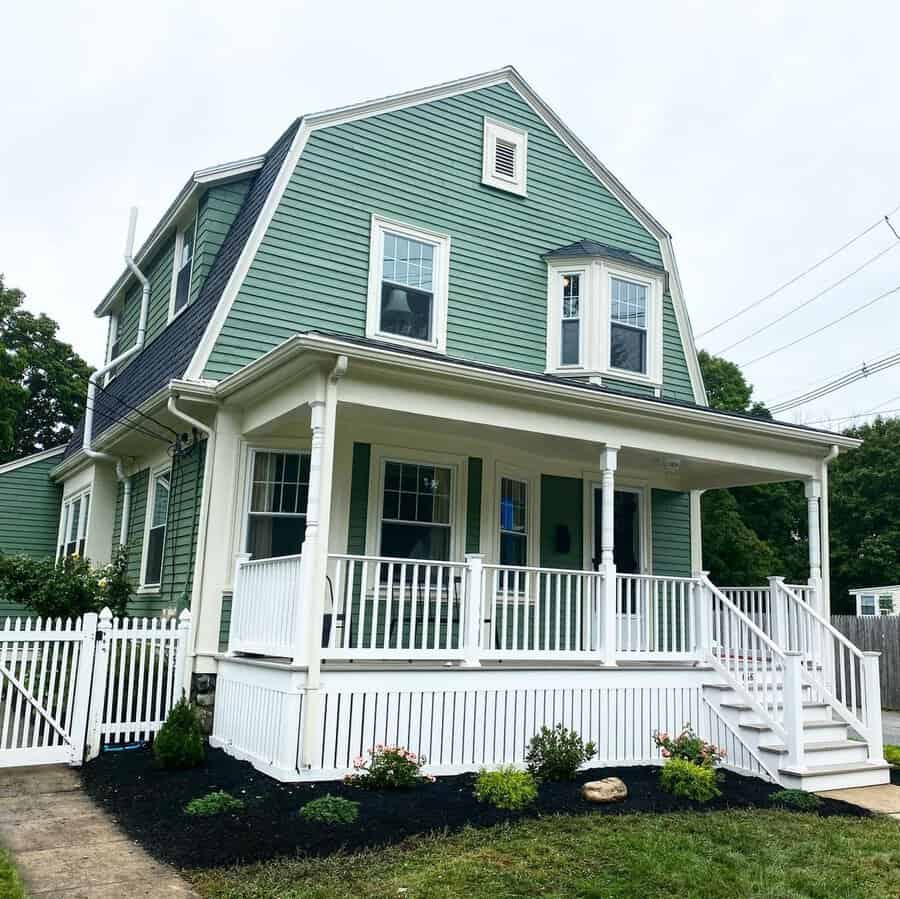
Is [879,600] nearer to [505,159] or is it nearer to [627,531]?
[627,531]

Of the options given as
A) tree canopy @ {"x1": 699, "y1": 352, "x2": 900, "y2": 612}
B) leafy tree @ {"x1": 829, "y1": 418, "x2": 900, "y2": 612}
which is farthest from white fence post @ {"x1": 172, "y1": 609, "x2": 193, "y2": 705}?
leafy tree @ {"x1": 829, "y1": 418, "x2": 900, "y2": 612}

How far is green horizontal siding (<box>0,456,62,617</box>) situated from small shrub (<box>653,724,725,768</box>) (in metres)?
12.3

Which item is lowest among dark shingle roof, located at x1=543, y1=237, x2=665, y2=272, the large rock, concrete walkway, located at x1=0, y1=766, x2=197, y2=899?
concrete walkway, located at x1=0, y1=766, x2=197, y2=899

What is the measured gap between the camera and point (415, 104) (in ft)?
40.5

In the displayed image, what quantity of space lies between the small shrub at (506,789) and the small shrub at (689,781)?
4.19 ft

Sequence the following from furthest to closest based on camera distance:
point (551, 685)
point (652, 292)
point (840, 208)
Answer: point (840, 208) < point (652, 292) < point (551, 685)

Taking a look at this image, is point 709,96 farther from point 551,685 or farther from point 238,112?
point 551,685

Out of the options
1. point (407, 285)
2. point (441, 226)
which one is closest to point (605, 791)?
point (407, 285)

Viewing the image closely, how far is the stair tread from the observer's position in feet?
28.6

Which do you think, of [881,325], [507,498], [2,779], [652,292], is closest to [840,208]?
[881,325]

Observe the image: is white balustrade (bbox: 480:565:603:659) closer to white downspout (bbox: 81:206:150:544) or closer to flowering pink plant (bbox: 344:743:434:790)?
flowering pink plant (bbox: 344:743:434:790)

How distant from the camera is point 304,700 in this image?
7.56 metres

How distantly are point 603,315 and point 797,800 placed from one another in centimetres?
691

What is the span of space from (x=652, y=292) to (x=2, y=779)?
1013 cm
